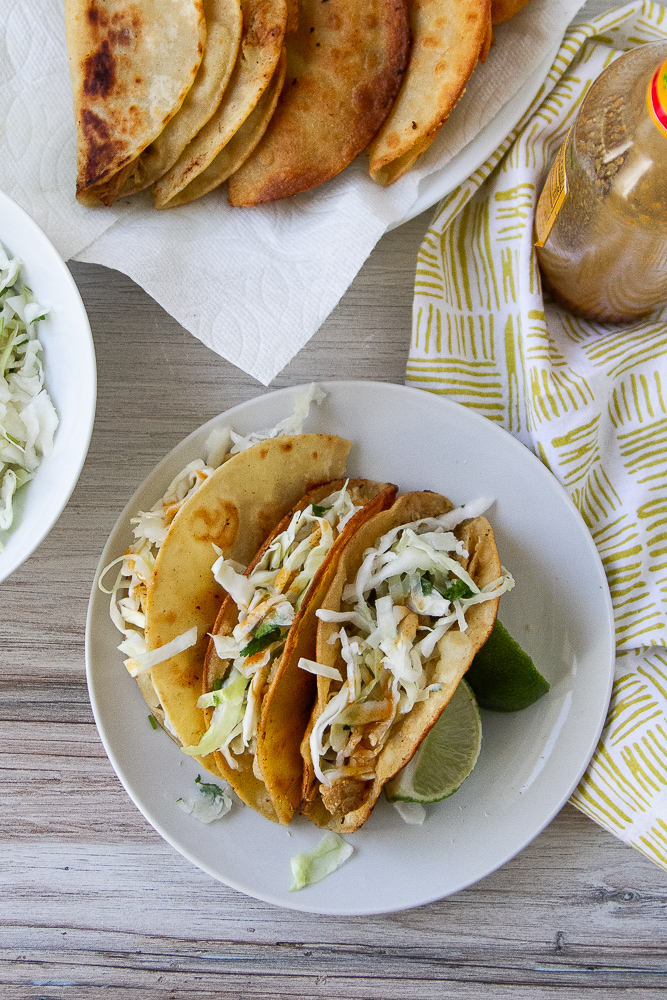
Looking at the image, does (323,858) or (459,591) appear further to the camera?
(323,858)

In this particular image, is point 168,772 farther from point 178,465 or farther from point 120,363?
point 120,363

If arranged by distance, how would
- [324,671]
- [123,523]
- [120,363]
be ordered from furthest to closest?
[120,363] < [123,523] < [324,671]

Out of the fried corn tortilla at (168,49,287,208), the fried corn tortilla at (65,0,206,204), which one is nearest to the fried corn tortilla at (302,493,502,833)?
the fried corn tortilla at (168,49,287,208)

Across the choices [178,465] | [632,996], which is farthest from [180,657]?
[632,996]

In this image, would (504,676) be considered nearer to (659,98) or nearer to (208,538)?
(208,538)

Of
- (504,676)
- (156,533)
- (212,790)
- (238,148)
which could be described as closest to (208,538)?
(156,533)

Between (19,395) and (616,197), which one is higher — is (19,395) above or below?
below
